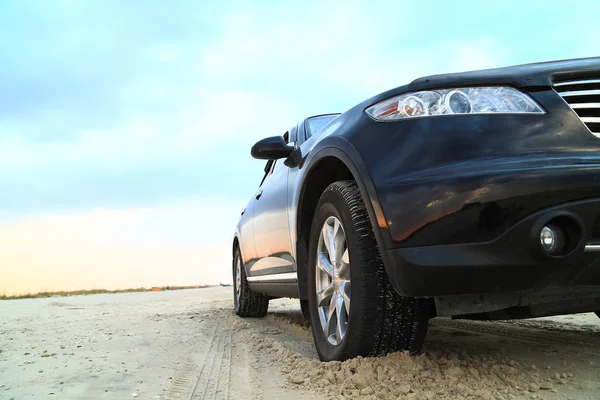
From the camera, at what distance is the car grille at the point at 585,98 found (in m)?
2.17

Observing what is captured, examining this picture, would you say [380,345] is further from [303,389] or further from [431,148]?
[431,148]

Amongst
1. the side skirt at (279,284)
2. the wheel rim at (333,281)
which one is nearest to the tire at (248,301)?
the side skirt at (279,284)

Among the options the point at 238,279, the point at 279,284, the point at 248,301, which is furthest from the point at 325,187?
the point at 238,279

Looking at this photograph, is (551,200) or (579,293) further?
(579,293)

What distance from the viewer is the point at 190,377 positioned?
9.55 feet

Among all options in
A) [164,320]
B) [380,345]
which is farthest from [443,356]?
[164,320]

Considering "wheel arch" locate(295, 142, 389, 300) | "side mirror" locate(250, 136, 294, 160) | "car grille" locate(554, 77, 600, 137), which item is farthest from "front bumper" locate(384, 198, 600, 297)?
"side mirror" locate(250, 136, 294, 160)

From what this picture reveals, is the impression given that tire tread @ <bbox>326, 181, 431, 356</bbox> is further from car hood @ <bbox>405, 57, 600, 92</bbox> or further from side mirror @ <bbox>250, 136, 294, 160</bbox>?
side mirror @ <bbox>250, 136, 294, 160</bbox>

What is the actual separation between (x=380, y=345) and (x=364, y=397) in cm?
28

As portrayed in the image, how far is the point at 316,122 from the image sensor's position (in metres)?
4.05

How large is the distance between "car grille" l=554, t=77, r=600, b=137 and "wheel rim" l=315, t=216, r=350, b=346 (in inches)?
44.1

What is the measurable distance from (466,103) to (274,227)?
217 centimetres

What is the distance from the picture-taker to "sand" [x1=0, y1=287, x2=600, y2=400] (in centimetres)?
231

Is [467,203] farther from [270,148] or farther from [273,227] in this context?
[273,227]
